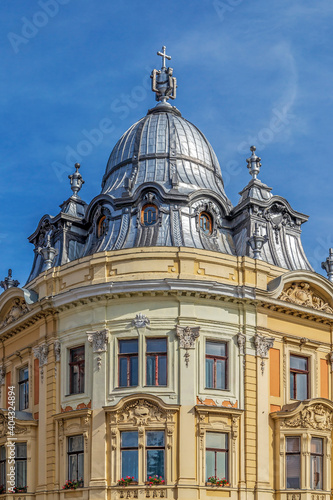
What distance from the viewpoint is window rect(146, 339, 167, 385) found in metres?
39.4

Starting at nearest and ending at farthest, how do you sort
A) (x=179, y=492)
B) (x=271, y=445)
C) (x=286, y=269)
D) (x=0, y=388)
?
(x=179, y=492) → (x=271, y=445) → (x=286, y=269) → (x=0, y=388)

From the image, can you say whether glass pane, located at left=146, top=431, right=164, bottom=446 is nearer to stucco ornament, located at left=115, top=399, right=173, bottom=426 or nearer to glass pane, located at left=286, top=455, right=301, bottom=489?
stucco ornament, located at left=115, top=399, right=173, bottom=426

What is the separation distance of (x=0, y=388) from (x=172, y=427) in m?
12.0

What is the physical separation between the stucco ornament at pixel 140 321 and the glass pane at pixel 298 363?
7.19 meters

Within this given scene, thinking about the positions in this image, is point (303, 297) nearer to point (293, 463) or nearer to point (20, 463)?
point (293, 463)

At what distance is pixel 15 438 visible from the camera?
139 feet

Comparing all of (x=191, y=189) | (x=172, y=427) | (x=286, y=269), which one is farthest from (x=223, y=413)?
(x=191, y=189)

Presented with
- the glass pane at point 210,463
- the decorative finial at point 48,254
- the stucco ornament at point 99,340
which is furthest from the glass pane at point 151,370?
the decorative finial at point 48,254

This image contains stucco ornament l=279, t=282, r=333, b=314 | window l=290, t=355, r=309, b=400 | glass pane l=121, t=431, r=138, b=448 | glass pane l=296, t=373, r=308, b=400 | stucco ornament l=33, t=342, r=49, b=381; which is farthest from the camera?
stucco ornament l=33, t=342, r=49, b=381

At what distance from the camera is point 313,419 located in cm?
4091

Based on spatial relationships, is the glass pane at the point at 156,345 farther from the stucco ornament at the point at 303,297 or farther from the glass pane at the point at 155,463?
the stucco ornament at the point at 303,297

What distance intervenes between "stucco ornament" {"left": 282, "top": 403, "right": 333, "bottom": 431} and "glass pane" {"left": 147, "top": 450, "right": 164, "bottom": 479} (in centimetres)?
557

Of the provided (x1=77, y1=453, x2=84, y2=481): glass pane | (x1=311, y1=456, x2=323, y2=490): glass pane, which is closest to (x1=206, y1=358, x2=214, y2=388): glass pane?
(x1=311, y1=456, x2=323, y2=490): glass pane

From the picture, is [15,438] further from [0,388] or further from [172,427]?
[172,427]
